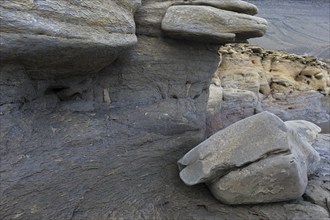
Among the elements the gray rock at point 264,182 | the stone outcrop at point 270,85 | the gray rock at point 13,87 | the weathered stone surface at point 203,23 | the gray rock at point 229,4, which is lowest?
the stone outcrop at point 270,85

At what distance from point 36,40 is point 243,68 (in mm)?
9200

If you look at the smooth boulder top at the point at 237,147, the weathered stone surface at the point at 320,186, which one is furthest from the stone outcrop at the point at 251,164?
the weathered stone surface at the point at 320,186

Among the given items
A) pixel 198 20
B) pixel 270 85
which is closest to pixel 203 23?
pixel 198 20

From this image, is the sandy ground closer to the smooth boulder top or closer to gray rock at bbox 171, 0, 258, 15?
gray rock at bbox 171, 0, 258, 15

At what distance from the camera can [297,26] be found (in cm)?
1673

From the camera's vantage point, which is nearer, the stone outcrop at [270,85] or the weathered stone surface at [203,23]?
the weathered stone surface at [203,23]

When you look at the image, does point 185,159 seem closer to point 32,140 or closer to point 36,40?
point 32,140

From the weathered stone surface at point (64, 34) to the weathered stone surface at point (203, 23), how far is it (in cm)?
48

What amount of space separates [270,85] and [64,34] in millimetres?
10537

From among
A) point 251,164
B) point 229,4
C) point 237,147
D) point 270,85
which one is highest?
point 229,4

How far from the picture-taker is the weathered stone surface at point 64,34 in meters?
2.06

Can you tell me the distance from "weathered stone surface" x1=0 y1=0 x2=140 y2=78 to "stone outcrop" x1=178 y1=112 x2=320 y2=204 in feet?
3.92

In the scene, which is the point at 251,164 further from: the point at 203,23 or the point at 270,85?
the point at 270,85

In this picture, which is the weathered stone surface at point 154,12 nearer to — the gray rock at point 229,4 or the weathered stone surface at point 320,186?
the gray rock at point 229,4
